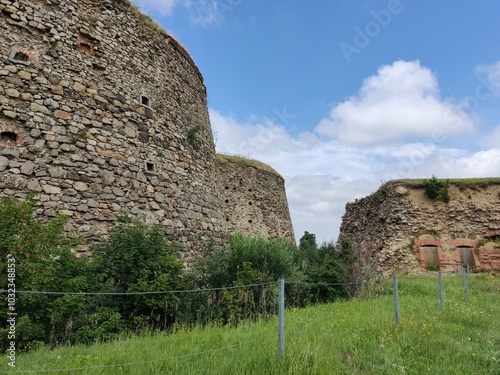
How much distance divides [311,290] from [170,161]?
19.4 feet

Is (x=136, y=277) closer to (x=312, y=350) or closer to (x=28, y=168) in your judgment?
(x=28, y=168)

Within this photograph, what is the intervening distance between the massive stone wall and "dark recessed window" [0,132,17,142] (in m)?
15.2

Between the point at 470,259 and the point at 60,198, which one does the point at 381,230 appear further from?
the point at 60,198

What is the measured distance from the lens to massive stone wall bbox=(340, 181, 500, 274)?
57.2ft

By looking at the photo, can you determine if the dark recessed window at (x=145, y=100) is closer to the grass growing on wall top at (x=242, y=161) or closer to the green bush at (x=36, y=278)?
the green bush at (x=36, y=278)

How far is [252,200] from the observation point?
2264 cm

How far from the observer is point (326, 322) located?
621 cm

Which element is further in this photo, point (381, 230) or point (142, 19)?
point (381, 230)

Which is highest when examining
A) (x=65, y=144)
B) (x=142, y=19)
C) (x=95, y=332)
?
(x=142, y=19)

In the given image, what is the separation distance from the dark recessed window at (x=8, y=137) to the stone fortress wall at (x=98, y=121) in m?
0.02

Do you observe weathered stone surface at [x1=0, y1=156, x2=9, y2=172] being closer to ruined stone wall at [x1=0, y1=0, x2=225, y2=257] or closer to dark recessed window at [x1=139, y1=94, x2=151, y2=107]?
ruined stone wall at [x1=0, y1=0, x2=225, y2=257]

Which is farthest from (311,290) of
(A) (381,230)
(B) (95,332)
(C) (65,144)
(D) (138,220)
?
(A) (381,230)

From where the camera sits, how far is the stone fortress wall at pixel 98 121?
6848 millimetres

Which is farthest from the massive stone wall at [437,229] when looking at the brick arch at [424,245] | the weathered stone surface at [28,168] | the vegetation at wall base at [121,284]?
the weathered stone surface at [28,168]
